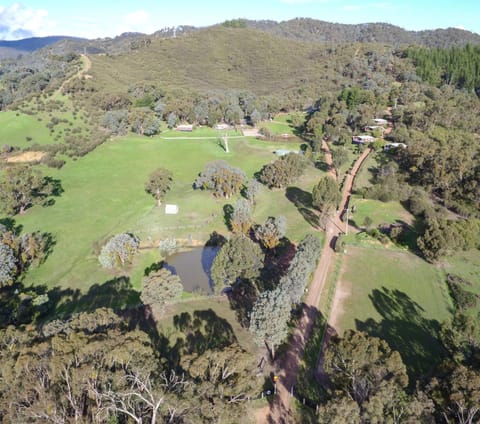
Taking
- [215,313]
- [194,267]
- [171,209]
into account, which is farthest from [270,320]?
[171,209]

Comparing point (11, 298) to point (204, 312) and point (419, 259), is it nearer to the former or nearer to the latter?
point (204, 312)

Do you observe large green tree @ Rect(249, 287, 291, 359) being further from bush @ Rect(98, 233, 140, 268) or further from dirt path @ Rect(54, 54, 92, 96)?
dirt path @ Rect(54, 54, 92, 96)

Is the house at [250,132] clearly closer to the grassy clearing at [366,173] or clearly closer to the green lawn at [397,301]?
the grassy clearing at [366,173]

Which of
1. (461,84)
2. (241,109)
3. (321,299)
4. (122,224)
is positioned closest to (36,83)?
(241,109)

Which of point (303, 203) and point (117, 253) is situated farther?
point (303, 203)

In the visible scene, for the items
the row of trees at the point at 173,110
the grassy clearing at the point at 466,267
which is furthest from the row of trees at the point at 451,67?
the grassy clearing at the point at 466,267

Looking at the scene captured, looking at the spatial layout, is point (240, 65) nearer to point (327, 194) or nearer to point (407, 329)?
point (327, 194)

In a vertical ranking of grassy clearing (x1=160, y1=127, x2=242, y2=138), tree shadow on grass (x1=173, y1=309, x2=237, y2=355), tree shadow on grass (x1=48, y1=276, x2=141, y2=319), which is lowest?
tree shadow on grass (x1=48, y1=276, x2=141, y2=319)

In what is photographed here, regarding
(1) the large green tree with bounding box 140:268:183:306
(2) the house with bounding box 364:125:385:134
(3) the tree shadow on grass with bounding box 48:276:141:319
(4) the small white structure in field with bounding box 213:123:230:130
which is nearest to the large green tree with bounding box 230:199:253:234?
(1) the large green tree with bounding box 140:268:183:306

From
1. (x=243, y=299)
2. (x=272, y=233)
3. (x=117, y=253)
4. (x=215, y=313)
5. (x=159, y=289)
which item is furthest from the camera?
(x=272, y=233)
